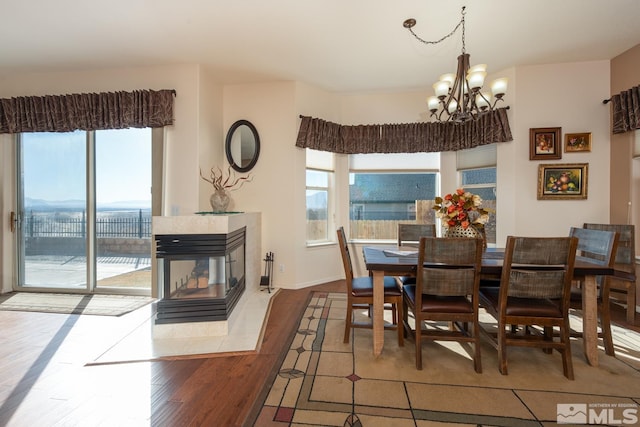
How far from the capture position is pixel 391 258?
2.36 m

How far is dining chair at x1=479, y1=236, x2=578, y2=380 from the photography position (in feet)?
5.96

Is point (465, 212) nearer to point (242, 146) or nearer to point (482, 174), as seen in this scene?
point (482, 174)

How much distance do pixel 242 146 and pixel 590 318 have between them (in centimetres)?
410

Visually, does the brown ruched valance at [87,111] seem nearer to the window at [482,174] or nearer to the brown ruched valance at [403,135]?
the brown ruched valance at [403,135]

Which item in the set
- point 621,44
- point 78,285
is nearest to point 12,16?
point 78,285

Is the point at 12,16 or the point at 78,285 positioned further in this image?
the point at 78,285

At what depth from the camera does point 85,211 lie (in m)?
3.74

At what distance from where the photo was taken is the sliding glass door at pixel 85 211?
367 centimetres

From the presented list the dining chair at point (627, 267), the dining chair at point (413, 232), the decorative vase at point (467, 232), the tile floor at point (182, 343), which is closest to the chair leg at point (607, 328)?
the dining chair at point (627, 267)

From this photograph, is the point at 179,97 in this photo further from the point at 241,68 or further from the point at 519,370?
the point at 519,370

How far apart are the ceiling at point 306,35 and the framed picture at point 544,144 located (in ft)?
2.83

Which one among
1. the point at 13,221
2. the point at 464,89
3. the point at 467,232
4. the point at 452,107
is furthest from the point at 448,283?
the point at 13,221

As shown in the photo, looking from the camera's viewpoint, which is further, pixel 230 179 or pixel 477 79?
pixel 230 179

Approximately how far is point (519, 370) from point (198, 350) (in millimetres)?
2441
